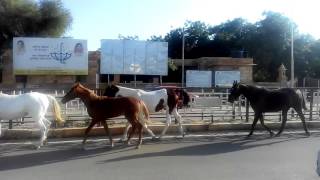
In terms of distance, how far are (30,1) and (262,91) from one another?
46086mm

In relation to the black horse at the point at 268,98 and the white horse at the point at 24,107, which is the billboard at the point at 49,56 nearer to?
the black horse at the point at 268,98

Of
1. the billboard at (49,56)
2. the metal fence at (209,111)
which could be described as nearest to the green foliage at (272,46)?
the billboard at (49,56)

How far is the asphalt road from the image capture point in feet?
30.0

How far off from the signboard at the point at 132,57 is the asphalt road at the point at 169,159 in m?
26.9

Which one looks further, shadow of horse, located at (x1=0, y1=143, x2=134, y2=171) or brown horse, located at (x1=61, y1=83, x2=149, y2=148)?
brown horse, located at (x1=61, y1=83, x2=149, y2=148)

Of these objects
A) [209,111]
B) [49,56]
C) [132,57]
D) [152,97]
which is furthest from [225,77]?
[152,97]

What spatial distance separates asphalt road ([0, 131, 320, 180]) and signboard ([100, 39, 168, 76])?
88.4 ft

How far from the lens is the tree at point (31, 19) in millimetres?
54906

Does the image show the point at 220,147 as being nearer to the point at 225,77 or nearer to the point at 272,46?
the point at 225,77

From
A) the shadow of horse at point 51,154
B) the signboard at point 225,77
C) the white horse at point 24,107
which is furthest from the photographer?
the signboard at point 225,77

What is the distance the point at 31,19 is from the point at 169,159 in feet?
158

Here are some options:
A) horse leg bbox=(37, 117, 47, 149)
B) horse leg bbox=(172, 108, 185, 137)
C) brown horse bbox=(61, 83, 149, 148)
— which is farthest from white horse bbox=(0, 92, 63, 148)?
horse leg bbox=(172, 108, 185, 137)

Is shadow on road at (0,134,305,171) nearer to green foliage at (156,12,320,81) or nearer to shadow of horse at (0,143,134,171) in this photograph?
shadow of horse at (0,143,134,171)

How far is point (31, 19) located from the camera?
56.0 meters
